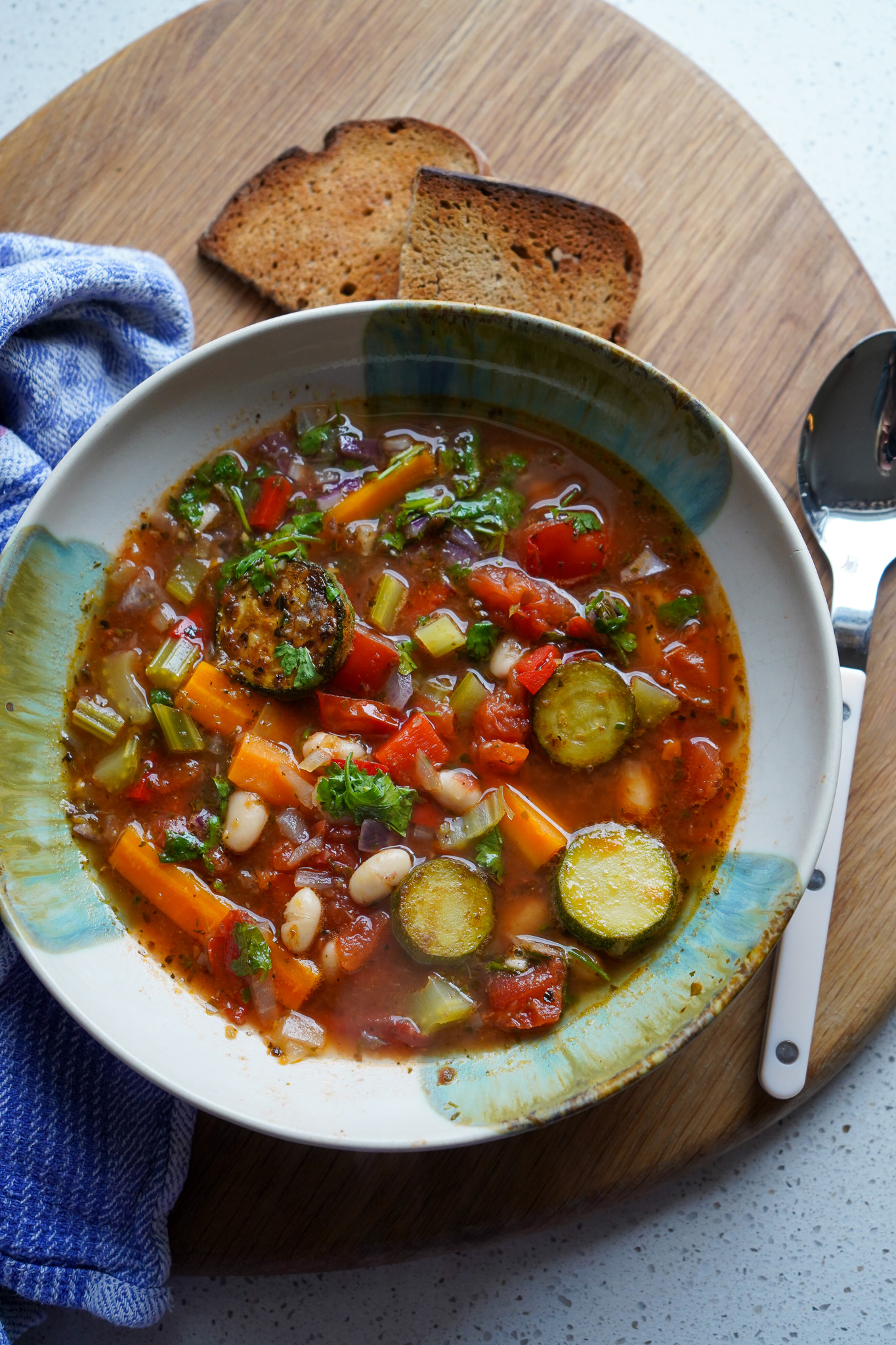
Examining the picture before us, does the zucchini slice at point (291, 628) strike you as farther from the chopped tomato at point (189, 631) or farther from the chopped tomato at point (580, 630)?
the chopped tomato at point (580, 630)

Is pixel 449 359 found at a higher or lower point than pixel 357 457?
higher

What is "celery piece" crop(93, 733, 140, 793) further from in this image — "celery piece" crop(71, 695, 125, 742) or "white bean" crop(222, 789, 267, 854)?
"white bean" crop(222, 789, 267, 854)

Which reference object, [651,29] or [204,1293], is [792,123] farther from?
[204,1293]

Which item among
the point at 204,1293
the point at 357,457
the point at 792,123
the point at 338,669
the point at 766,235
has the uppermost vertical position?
the point at 792,123

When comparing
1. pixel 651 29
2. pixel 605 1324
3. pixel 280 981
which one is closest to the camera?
pixel 280 981

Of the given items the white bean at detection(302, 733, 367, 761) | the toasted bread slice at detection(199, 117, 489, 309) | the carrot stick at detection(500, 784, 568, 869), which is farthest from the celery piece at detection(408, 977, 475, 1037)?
the toasted bread slice at detection(199, 117, 489, 309)

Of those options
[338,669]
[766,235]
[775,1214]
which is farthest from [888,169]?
[775,1214]

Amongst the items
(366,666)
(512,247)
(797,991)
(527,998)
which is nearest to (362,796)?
(366,666)
